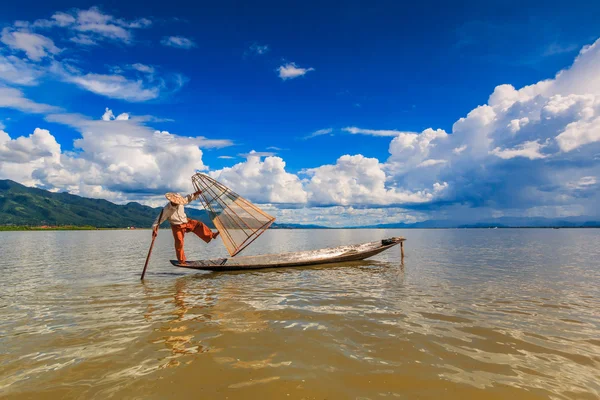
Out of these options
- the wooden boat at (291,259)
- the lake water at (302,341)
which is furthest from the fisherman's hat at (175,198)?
the lake water at (302,341)

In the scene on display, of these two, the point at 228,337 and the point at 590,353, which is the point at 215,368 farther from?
the point at 590,353

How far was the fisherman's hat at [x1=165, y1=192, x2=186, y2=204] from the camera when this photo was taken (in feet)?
60.5

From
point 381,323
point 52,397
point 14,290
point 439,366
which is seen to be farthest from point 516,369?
point 14,290

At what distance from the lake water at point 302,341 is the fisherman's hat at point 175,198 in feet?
16.8

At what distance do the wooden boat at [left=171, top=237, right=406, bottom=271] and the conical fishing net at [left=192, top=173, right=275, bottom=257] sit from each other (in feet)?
3.54

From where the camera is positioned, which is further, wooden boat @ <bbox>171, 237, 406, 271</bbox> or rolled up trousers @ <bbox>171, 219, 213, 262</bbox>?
wooden boat @ <bbox>171, 237, 406, 271</bbox>

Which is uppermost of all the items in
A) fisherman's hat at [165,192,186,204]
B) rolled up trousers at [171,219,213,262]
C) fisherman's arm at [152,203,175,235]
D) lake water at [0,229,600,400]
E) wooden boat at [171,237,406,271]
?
fisherman's hat at [165,192,186,204]

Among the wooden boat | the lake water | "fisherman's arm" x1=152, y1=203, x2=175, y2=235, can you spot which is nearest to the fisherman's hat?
"fisherman's arm" x1=152, y1=203, x2=175, y2=235

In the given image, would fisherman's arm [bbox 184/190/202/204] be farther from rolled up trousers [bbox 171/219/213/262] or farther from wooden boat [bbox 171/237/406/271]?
wooden boat [bbox 171/237/406/271]

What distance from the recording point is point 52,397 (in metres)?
5.40

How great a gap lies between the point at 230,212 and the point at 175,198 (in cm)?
400

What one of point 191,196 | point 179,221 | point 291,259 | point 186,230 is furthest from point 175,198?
point 291,259

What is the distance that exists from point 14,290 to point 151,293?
7186 millimetres

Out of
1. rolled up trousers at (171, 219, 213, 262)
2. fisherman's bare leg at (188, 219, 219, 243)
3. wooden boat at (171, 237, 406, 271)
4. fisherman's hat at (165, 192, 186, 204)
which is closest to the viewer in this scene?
fisherman's hat at (165, 192, 186, 204)
